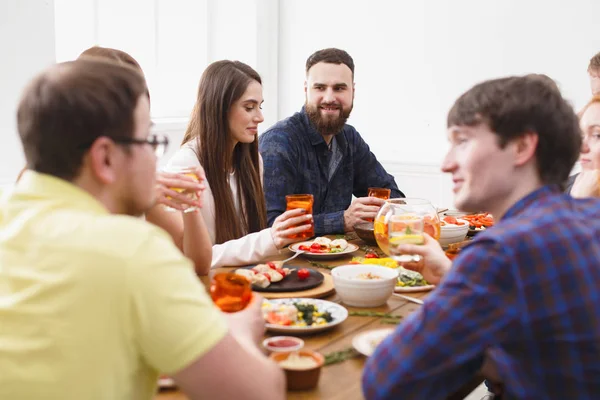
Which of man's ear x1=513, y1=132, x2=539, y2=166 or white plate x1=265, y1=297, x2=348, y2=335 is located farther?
white plate x1=265, y1=297, x2=348, y2=335

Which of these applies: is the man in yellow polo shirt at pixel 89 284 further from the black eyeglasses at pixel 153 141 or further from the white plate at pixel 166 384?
the white plate at pixel 166 384

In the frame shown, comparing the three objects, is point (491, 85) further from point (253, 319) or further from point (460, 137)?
point (253, 319)

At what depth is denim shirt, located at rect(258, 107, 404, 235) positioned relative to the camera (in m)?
3.33

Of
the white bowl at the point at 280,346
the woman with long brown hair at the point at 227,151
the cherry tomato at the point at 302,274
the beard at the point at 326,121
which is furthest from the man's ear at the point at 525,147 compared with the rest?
the beard at the point at 326,121

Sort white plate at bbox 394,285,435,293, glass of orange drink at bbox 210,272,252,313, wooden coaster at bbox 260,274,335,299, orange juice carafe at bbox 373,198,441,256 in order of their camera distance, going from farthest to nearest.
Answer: orange juice carafe at bbox 373,198,441,256 < white plate at bbox 394,285,435,293 < wooden coaster at bbox 260,274,335,299 < glass of orange drink at bbox 210,272,252,313

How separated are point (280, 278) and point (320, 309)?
27 centimetres

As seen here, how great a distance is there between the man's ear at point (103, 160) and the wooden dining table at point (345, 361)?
0.45m

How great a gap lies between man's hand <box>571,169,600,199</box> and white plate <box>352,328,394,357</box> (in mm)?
1074

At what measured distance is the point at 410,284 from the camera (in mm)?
2045

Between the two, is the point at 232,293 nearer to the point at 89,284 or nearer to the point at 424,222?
the point at 89,284

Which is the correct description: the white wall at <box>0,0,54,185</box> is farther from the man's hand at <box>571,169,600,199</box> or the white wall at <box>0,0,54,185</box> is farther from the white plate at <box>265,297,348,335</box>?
the man's hand at <box>571,169,600,199</box>

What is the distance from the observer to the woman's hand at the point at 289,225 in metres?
2.31

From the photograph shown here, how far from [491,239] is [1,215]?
84 cm

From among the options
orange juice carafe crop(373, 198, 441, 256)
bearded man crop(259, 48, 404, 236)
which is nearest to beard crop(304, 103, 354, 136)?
bearded man crop(259, 48, 404, 236)
